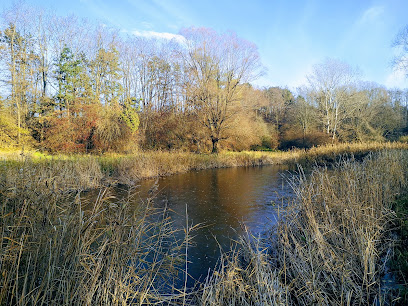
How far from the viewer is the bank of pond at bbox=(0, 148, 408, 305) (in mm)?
2160

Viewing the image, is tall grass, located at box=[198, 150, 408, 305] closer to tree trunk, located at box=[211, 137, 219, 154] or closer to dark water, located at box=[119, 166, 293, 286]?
dark water, located at box=[119, 166, 293, 286]

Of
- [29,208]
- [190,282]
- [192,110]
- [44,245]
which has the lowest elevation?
[190,282]

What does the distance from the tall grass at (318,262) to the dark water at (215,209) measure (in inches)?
17.6

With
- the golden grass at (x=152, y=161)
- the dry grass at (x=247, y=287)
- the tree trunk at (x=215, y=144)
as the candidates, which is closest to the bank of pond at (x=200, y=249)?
the dry grass at (x=247, y=287)

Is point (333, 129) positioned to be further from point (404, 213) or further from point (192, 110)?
point (404, 213)

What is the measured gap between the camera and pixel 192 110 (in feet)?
77.5

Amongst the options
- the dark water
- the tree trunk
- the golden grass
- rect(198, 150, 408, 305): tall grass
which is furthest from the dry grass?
the tree trunk

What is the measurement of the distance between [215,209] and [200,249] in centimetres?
287

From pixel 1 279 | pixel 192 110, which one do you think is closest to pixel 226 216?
pixel 1 279

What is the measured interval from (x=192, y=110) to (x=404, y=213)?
2012 centimetres

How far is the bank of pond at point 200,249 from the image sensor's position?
216 cm

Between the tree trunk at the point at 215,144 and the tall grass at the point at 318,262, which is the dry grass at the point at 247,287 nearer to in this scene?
the tall grass at the point at 318,262

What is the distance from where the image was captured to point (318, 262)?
113 inches

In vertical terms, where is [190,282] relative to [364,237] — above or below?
below
